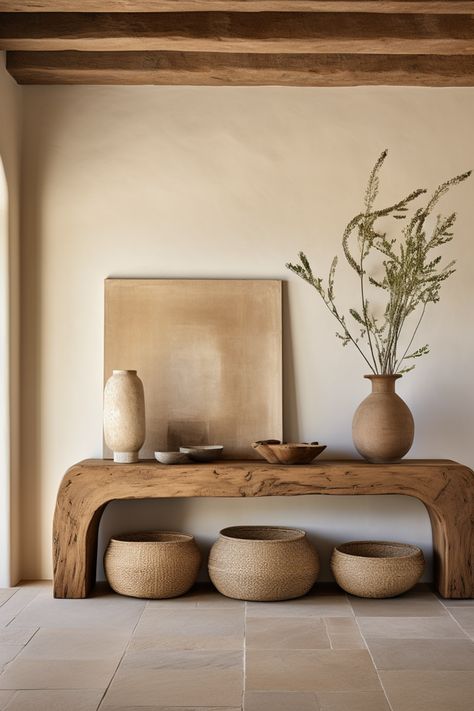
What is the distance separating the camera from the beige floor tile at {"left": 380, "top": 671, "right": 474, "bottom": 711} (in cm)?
303

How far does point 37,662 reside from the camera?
137 inches

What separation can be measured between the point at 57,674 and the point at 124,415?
1541 millimetres

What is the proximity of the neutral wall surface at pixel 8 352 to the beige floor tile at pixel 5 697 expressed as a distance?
163 cm

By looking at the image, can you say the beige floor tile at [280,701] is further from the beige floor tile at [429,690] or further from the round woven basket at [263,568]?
the round woven basket at [263,568]

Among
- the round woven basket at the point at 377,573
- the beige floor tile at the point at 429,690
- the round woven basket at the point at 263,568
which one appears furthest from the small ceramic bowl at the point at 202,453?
the beige floor tile at the point at 429,690

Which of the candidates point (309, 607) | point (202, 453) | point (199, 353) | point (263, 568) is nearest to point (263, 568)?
point (263, 568)

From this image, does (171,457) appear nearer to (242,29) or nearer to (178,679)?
(178,679)

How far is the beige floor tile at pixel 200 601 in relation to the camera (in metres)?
4.40

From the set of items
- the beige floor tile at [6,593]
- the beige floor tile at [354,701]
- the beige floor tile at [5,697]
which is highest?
the beige floor tile at [6,593]

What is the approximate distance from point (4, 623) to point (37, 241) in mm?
2148

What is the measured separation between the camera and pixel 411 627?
13.1 feet

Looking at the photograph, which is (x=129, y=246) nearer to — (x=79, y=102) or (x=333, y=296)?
(x=79, y=102)

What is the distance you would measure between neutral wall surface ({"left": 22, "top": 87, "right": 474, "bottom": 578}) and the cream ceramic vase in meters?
0.39

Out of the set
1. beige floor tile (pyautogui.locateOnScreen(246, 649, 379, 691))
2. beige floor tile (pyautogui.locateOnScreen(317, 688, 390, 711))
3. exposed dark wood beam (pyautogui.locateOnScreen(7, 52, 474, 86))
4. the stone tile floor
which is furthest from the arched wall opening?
beige floor tile (pyautogui.locateOnScreen(317, 688, 390, 711))
